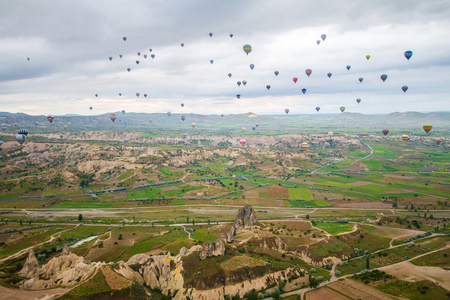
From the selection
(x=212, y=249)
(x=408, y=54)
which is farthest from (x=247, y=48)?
(x=212, y=249)

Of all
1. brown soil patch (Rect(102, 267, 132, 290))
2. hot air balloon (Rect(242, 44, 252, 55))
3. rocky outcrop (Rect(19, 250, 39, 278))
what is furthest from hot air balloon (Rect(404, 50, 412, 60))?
rocky outcrop (Rect(19, 250, 39, 278))

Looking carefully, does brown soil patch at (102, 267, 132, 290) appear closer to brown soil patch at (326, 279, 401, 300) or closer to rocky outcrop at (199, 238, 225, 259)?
rocky outcrop at (199, 238, 225, 259)

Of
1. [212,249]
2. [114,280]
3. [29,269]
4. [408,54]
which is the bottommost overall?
[29,269]

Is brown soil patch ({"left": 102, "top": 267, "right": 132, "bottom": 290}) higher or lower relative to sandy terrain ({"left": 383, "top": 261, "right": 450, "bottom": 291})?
higher

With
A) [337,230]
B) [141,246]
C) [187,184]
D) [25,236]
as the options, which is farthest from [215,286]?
[187,184]

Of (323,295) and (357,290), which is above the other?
(357,290)

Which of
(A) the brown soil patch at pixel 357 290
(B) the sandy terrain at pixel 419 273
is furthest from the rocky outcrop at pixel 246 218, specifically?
(B) the sandy terrain at pixel 419 273

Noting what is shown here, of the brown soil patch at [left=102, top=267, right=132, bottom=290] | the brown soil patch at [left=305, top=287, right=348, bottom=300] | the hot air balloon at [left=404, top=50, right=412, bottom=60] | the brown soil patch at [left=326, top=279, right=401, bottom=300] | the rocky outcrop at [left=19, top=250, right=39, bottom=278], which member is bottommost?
the brown soil patch at [left=305, top=287, right=348, bottom=300]

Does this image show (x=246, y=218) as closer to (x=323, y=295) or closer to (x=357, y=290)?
(x=323, y=295)
